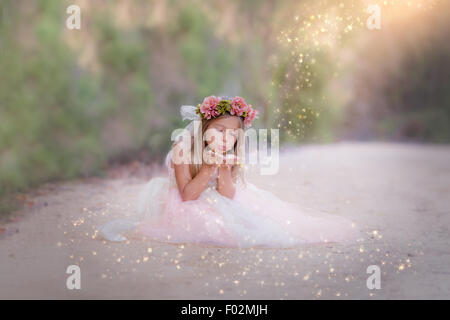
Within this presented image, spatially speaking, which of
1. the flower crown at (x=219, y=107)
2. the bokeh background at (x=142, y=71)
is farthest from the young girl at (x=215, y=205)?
the bokeh background at (x=142, y=71)

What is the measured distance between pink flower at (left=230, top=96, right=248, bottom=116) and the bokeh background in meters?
1.49

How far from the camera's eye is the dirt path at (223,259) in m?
1.99

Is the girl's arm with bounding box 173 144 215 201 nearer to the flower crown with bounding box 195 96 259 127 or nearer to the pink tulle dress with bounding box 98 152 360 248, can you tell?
the pink tulle dress with bounding box 98 152 360 248

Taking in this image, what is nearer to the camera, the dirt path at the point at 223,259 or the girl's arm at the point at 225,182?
the dirt path at the point at 223,259

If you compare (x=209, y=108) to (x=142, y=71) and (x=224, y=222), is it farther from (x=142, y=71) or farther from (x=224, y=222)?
(x=142, y=71)

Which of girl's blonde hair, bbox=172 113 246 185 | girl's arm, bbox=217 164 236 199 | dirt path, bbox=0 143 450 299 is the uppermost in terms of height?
girl's blonde hair, bbox=172 113 246 185

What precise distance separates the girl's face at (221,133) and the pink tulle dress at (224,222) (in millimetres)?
163

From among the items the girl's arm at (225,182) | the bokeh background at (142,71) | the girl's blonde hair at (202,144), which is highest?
the bokeh background at (142,71)

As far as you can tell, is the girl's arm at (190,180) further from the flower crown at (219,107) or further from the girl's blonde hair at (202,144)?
the flower crown at (219,107)

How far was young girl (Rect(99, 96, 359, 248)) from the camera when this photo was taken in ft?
8.26

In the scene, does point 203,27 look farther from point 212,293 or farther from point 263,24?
point 212,293

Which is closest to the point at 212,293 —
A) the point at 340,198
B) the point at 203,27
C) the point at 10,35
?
the point at 340,198

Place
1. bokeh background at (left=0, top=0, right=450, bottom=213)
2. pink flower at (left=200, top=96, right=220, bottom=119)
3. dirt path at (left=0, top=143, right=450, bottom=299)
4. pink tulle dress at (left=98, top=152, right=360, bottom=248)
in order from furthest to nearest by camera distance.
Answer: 1. bokeh background at (left=0, top=0, right=450, bottom=213)
2. pink flower at (left=200, top=96, right=220, bottom=119)
3. pink tulle dress at (left=98, top=152, right=360, bottom=248)
4. dirt path at (left=0, top=143, right=450, bottom=299)

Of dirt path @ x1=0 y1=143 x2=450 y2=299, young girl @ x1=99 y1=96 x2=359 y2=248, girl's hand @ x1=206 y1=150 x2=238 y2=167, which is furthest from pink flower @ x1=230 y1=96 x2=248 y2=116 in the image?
dirt path @ x1=0 y1=143 x2=450 y2=299
